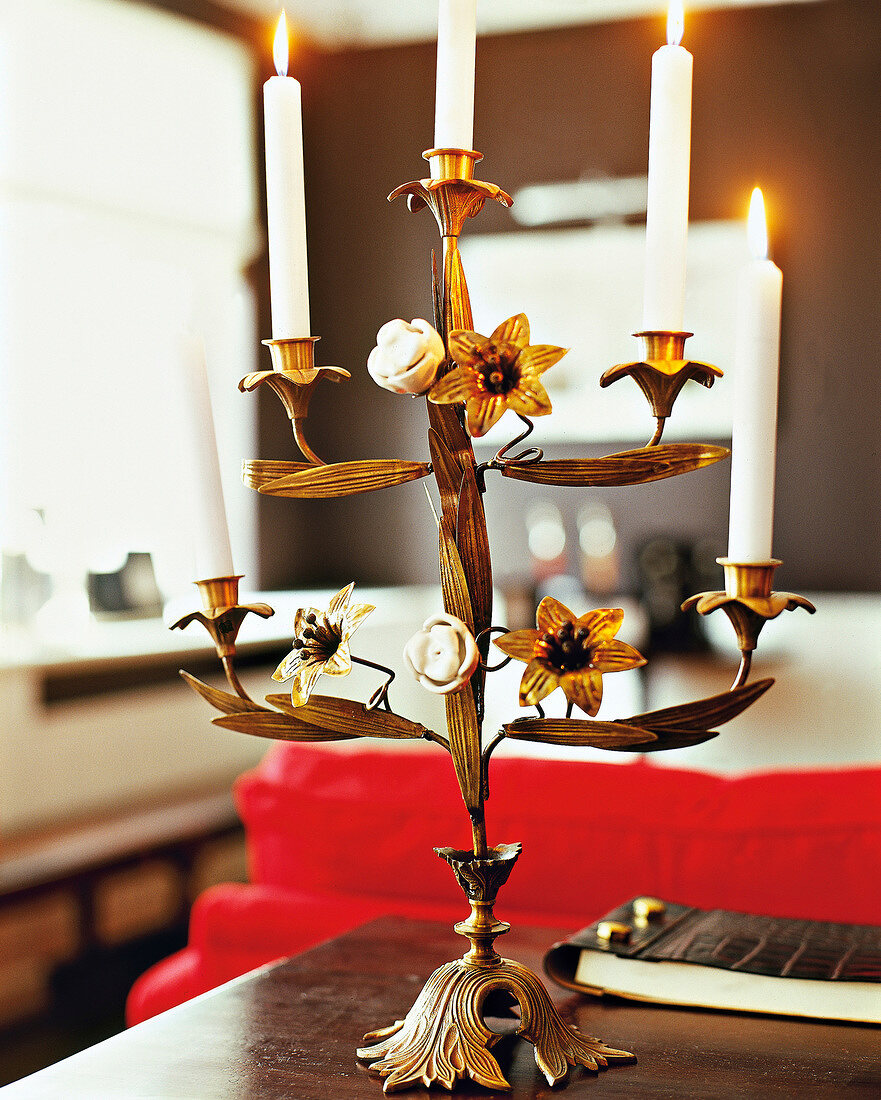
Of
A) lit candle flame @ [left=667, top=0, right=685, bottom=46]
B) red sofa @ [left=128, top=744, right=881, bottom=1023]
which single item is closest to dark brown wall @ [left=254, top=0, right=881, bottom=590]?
red sofa @ [left=128, top=744, right=881, bottom=1023]

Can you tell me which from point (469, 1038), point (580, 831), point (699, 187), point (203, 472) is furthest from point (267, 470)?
point (699, 187)

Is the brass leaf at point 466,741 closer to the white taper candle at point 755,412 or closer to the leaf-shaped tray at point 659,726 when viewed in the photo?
the leaf-shaped tray at point 659,726

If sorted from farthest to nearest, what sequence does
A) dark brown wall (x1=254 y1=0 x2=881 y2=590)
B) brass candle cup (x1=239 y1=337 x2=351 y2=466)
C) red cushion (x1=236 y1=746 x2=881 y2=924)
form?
1. dark brown wall (x1=254 y1=0 x2=881 y2=590)
2. red cushion (x1=236 y1=746 x2=881 y2=924)
3. brass candle cup (x1=239 y1=337 x2=351 y2=466)

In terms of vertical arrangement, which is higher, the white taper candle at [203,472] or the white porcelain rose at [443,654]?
the white taper candle at [203,472]

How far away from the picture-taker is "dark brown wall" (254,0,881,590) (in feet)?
11.3

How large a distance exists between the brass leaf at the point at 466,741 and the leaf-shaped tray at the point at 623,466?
13cm

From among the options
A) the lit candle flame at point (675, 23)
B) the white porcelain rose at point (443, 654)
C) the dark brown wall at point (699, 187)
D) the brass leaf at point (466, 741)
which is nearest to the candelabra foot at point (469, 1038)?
the brass leaf at point (466, 741)

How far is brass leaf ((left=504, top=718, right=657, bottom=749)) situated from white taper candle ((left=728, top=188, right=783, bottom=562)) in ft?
0.35

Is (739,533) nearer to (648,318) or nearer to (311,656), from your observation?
(648,318)

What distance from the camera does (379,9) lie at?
3600mm

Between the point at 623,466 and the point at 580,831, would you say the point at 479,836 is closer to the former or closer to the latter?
the point at 623,466

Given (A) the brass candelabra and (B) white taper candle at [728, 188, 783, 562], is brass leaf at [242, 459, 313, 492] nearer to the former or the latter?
(A) the brass candelabra

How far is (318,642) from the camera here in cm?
69

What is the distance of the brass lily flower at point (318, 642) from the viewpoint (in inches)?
26.9
